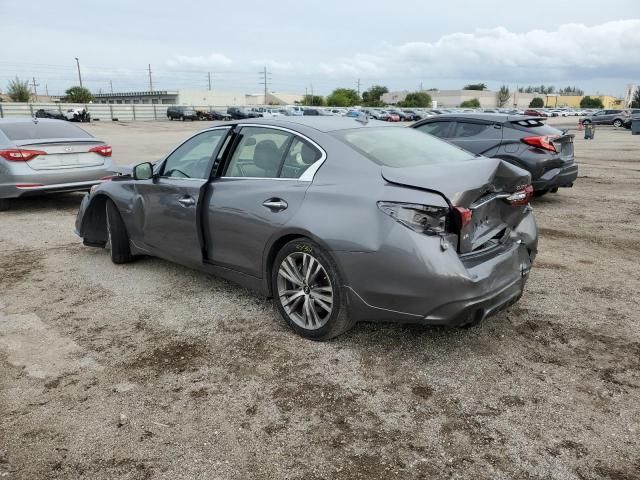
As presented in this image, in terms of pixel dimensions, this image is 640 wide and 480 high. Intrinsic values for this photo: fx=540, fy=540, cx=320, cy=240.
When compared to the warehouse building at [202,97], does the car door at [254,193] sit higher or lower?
lower

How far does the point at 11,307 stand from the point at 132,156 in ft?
50.6

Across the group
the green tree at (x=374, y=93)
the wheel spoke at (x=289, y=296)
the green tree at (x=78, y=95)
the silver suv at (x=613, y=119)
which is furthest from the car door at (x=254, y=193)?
the green tree at (x=374, y=93)

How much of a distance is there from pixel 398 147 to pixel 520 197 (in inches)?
37.5

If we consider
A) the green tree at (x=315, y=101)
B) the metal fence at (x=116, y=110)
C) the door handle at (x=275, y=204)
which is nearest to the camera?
the door handle at (x=275, y=204)

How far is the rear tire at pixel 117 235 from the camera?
5566mm

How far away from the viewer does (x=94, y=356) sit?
12.1ft

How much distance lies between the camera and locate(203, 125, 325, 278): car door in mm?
3848

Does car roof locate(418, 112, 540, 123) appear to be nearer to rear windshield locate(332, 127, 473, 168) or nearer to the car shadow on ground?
rear windshield locate(332, 127, 473, 168)

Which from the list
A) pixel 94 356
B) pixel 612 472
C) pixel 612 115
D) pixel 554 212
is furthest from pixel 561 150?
pixel 612 115

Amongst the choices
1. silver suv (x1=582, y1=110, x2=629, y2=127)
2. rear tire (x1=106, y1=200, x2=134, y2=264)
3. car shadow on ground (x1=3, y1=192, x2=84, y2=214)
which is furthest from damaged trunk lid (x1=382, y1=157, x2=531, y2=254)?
silver suv (x1=582, y1=110, x2=629, y2=127)

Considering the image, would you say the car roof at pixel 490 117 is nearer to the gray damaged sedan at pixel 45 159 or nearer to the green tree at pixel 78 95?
the gray damaged sedan at pixel 45 159

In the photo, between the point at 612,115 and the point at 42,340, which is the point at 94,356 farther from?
the point at 612,115

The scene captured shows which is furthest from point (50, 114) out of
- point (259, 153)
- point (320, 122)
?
point (320, 122)

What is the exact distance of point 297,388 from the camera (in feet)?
10.7
